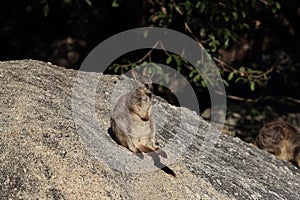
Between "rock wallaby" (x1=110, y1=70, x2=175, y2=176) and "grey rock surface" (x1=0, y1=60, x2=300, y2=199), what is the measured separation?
124mm

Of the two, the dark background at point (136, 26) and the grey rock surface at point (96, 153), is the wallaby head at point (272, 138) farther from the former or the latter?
the dark background at point (136, 26)

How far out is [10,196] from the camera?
19.5ft

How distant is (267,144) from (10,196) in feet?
18.7

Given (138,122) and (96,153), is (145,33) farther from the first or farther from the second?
(96,153)

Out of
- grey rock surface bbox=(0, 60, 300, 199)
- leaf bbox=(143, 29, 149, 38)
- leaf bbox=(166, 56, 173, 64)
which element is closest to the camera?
grey rock surface bbox=(0, 60, 300, 199)

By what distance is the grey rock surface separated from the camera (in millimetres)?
6289

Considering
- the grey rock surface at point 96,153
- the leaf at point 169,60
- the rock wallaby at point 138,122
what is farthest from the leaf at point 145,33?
the rock wallaby at point 138,122

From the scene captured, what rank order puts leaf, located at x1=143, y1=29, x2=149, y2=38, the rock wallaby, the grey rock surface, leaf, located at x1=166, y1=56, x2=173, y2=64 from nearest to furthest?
the grey rock surface < the rock wallaby < leaf, located at x1=166, y1=56, x2=173, y2=64 < leaf, located at x1=143, y1=29, x2=149, y2=38

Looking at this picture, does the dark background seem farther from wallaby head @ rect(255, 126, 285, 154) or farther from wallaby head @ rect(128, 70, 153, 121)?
wallaby head @ rect(128, 70, 153, 121)

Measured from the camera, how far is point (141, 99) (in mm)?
6922

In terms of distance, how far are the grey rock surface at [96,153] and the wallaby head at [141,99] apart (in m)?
0.42

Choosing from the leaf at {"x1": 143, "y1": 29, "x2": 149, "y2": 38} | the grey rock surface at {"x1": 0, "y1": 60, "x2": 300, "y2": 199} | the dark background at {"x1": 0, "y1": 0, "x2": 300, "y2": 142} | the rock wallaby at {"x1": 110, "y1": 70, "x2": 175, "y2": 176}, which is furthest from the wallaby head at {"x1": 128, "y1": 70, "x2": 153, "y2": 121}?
the dark background at {"x1": 0, "y1": 0, "x2": 300, "y2": 142}

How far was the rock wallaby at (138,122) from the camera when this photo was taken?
6.91 metres

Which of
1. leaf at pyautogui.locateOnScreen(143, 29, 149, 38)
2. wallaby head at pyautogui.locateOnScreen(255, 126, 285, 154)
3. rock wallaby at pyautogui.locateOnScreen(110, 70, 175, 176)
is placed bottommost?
wallaby head at pyautogui.locateOnScreen(255, 126, 285, 154)
